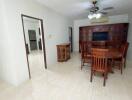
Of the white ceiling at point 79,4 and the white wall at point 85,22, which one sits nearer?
the white ceiling at point 79,4

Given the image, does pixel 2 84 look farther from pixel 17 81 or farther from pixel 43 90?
pixel 43 90

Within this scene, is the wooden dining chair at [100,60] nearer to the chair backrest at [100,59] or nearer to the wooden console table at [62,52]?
the chair backrest at [100,59]

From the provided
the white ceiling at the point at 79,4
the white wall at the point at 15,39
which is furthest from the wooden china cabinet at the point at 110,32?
the white wall at the point at 15,39

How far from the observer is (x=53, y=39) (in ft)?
14.0

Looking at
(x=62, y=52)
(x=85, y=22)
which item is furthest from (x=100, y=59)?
(x=85, y=22)

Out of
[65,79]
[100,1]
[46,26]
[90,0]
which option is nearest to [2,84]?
[65,79]

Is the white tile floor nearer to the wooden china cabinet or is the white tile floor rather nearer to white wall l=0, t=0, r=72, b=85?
white wall l=0, t=0, r=72, b=85

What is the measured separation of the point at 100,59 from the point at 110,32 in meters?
3.77

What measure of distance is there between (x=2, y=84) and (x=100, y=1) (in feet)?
12.9

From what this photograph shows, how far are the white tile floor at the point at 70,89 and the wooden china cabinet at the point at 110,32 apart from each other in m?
2.73

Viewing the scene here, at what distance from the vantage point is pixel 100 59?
2416 mm

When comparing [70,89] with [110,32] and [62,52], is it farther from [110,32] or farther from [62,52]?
[110,32]

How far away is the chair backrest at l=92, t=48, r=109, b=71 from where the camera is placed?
2.32 metres

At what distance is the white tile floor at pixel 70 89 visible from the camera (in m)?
2.06
